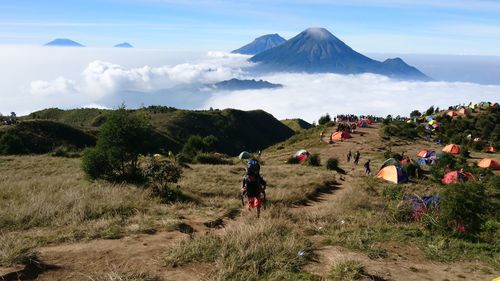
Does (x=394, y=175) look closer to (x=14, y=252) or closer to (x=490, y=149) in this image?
(x=14, y=252)

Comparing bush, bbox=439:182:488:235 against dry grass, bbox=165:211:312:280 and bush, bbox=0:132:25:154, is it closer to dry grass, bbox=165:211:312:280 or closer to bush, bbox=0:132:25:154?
dry grass, bbox=165:211:312:280

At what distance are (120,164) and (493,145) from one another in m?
50.9

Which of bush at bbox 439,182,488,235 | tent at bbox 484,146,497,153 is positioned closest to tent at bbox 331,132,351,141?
tent at bbox 484,146,497,153

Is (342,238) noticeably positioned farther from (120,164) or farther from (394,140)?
(394,140)

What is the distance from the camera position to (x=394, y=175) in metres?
27.2

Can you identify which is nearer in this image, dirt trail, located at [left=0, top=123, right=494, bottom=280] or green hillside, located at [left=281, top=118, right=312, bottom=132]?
dirt trail, located at [left=0, top=123, right=494, bottom=280]

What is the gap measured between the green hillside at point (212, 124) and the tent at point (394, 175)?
66.1m

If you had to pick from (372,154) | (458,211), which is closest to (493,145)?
(372,154)

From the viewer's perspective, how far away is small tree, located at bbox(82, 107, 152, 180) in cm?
1861

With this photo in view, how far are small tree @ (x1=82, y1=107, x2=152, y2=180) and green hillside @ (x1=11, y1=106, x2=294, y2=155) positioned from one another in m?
69.2

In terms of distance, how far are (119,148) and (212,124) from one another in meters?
91.4

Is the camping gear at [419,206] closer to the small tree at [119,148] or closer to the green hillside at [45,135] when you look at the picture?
the small tree at [119,148]

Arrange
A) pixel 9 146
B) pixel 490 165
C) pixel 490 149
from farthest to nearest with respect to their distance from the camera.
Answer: pixel 490 149 < pixel 9 146 < pixel 490 165

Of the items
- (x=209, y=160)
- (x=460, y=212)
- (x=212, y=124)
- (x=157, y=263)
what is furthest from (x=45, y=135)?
(x=460, y=212)
